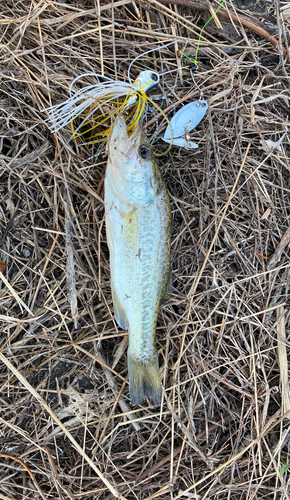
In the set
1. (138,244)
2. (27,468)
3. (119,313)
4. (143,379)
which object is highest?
(138,244)

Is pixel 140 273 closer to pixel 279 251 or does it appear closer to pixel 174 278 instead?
pixel 174 278

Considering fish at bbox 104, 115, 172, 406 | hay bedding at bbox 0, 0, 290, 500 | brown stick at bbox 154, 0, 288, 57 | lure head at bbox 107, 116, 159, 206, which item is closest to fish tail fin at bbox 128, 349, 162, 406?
fish at bbox 104, 115, 172, 406

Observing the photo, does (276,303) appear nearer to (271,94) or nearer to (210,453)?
(210,453)

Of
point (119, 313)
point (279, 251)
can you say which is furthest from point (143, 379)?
point (279, 251)

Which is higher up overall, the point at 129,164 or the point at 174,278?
the point at 129,164

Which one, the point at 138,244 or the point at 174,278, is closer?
the point at 138,244

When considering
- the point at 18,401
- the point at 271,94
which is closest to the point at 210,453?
the point at 18,401

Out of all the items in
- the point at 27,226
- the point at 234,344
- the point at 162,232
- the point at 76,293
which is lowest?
the point at 234,344
